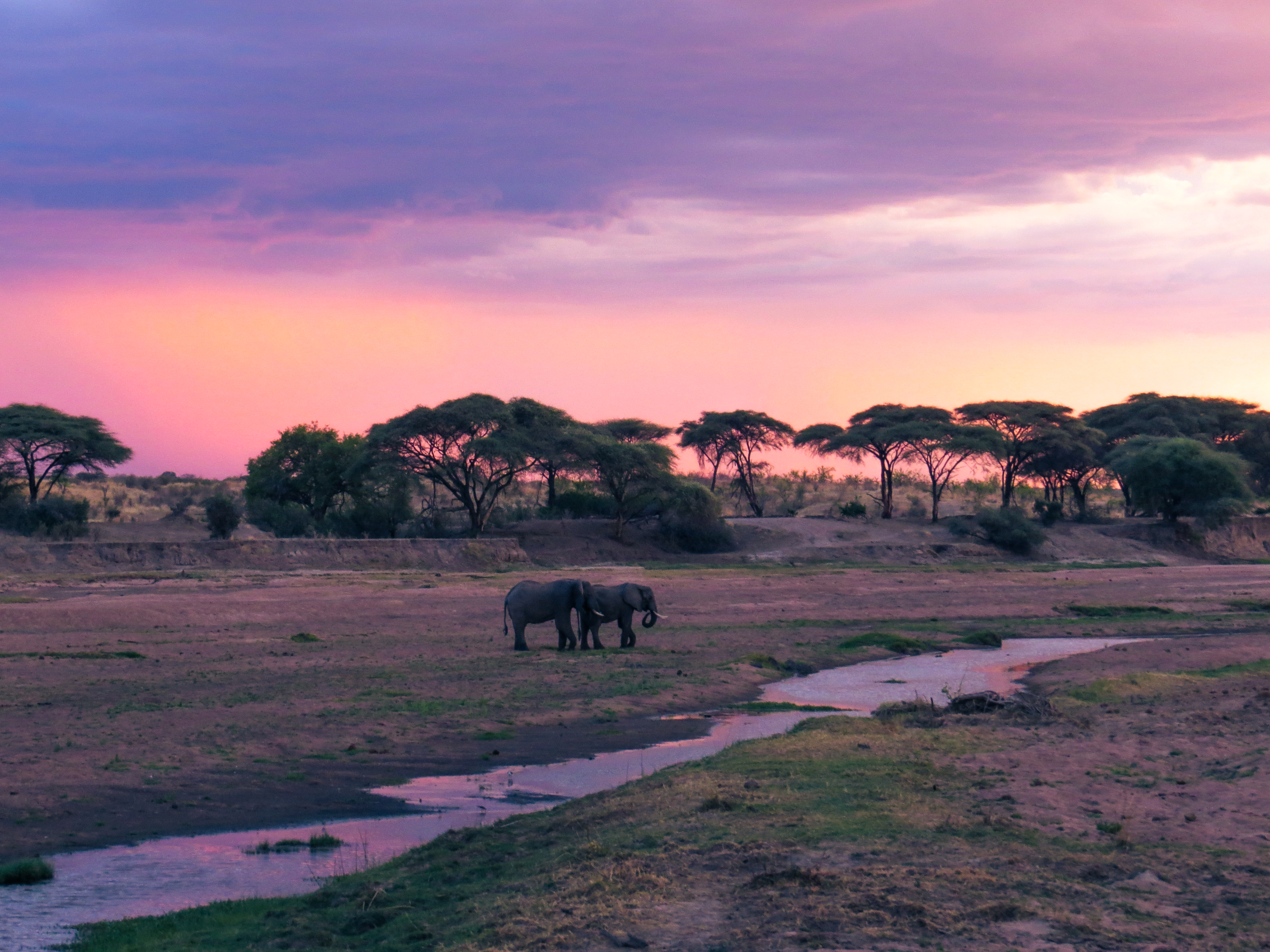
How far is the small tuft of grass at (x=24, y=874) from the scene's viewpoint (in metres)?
8.95

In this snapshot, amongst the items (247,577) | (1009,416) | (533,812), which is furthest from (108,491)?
(533,812)

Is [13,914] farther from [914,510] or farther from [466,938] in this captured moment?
[914,510]

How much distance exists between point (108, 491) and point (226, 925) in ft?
292

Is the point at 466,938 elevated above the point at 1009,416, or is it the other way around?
the point at 1009,416

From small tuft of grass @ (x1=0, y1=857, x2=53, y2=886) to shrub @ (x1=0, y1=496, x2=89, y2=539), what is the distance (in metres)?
41.3

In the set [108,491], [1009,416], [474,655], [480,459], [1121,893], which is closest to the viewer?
[1121,893]

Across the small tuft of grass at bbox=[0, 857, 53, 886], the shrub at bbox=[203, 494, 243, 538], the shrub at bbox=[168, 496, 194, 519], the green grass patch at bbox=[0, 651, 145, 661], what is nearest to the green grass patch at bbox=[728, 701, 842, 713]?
the small tuft of grass at bbox=[0, 857, 53, 886]

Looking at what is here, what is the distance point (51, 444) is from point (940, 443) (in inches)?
2013

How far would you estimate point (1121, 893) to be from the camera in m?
7.24

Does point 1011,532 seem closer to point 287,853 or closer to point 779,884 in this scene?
point 287,853

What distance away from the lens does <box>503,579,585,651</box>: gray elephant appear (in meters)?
24.2

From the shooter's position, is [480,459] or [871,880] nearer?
[871,880]

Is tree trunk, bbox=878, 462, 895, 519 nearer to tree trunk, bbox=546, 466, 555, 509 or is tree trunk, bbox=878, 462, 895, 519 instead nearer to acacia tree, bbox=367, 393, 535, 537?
tree trunk, bbox=546, 466, 555, 509

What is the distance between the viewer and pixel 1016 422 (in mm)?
73688
